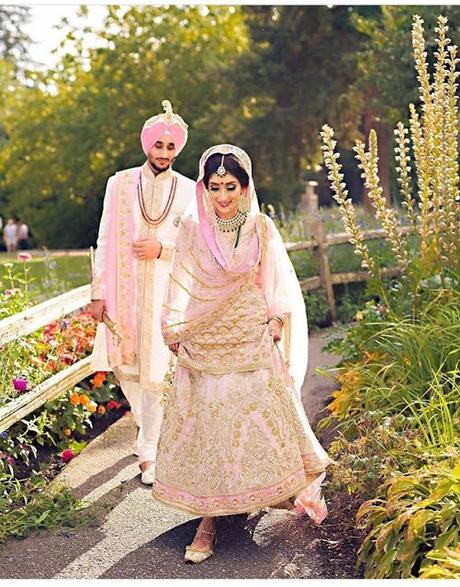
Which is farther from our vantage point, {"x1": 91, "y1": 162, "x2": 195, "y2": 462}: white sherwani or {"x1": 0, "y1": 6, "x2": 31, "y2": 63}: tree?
{"x1": 0, "y1": 6, "x2": 31, "y2": 63}: tree

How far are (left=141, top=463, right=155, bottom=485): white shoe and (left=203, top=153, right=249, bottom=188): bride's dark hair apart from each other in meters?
1.81

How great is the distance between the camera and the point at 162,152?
20.6ft

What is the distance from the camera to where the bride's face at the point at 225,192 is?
198 inches

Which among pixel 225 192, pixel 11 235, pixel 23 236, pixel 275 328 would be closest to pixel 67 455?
pixel 275 328

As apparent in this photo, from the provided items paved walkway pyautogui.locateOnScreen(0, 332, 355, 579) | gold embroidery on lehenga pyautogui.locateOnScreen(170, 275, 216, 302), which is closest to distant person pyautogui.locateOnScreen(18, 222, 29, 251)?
paved walkway pyautogui.locateOnScreen(0, 332, 355, 579)

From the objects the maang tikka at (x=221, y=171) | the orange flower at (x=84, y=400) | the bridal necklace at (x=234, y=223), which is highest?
the maang tikka at (x=221, y=171)

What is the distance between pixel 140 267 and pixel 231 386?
1.58 metres

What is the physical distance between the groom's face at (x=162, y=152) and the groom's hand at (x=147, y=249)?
42 centimetres

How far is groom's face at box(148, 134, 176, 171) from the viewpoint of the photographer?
6.24 metres

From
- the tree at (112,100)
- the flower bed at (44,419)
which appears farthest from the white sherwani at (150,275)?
the tree at (112,100)

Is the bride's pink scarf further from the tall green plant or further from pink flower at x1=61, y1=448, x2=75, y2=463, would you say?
the tall green plant

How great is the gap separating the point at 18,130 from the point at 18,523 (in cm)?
2774

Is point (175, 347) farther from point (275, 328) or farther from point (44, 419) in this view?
point (44, 419)

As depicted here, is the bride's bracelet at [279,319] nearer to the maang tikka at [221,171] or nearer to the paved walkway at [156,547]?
the maang tikka at [221,171]
